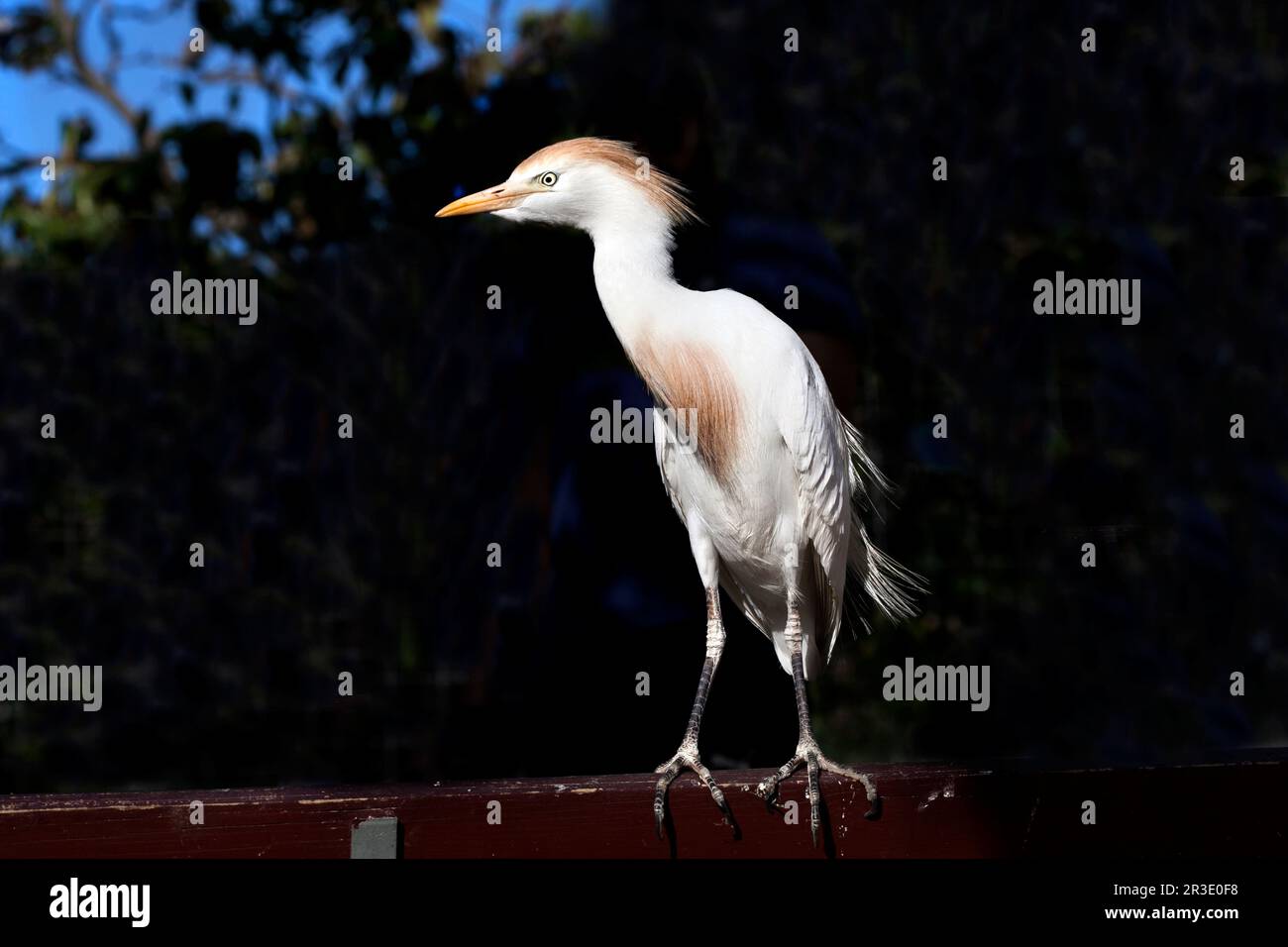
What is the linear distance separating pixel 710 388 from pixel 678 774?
0.53m

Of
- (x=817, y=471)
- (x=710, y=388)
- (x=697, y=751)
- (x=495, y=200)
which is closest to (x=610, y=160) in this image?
(x=495, y=200)

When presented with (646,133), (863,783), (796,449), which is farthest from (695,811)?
(646,133)

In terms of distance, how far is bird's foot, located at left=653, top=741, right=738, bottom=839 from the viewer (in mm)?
1410

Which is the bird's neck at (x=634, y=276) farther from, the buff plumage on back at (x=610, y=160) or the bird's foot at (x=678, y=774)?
the bird's foot at (x=678, y=774)

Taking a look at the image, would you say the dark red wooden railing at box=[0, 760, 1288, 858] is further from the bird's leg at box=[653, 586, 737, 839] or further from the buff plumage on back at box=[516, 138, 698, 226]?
the buff plumage on back at box=[516, 138, 698, 226]

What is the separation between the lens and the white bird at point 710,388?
5.30ft

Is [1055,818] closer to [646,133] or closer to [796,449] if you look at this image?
[796,449]

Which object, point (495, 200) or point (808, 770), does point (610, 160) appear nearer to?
point (495, 200)

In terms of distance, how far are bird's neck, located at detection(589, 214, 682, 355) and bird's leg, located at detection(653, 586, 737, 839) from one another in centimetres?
41

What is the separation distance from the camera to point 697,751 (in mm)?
1525

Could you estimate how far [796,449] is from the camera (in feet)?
5.45

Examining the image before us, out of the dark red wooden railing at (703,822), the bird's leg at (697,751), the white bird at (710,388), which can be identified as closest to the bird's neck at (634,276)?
the white bird at (710,388)

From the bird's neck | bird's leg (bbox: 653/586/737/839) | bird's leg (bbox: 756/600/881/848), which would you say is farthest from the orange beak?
bird's leg (bbox: 756/600/881/848)

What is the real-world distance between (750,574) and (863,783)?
45 centimetres
